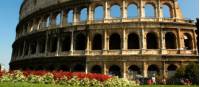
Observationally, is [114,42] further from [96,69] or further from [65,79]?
[65,79]

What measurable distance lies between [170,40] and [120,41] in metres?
5.59

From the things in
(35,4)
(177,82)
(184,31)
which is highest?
(35,4)

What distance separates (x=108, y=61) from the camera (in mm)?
35938

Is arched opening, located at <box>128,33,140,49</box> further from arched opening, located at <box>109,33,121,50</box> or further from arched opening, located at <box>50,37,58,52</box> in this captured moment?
arched opening, located at <box>50,37,58,52</box>

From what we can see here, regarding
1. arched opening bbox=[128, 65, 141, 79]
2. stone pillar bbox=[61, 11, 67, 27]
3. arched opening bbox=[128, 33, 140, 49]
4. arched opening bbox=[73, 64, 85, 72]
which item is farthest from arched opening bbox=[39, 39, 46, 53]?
arched opening bbox=[128, 65, 141, 79]

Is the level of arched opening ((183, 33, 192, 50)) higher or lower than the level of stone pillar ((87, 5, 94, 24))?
lower

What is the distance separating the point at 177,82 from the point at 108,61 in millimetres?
7783

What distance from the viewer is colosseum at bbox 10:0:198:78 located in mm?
35438

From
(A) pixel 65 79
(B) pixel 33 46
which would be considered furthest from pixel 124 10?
(A) pixel 65 79

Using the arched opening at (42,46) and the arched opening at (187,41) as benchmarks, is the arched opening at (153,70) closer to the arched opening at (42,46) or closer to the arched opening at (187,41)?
the arched opening at (187,41)

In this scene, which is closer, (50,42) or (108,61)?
(108,61)

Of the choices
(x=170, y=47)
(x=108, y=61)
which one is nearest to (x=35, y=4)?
(x=108, y=61)

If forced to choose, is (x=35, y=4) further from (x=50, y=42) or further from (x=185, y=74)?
(x=185, y=74)

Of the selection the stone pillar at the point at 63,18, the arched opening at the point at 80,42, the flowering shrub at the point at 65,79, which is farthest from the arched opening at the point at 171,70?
the flowering shrub at the point at 65,79
